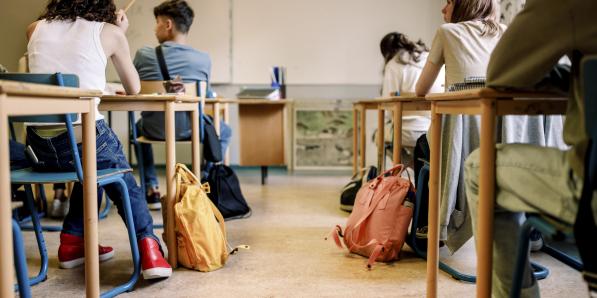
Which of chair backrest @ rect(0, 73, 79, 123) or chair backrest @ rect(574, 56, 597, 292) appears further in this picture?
chair backrest @ rect(0, 73, 79, 123)

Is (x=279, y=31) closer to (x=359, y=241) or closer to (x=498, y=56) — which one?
(x=359, y=241)

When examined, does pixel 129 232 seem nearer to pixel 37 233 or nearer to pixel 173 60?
pixel 37 233

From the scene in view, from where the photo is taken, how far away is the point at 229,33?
17.0 feet

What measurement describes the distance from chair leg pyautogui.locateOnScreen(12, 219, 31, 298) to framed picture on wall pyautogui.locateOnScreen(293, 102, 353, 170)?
395cm

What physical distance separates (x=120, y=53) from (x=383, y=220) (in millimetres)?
1249

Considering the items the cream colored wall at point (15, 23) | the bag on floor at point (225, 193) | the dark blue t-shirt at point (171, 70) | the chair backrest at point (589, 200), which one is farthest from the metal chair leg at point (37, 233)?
the cream colored wall at point (15, 23)

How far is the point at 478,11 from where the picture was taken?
2.16 metres

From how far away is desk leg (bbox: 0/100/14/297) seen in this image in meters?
1.00

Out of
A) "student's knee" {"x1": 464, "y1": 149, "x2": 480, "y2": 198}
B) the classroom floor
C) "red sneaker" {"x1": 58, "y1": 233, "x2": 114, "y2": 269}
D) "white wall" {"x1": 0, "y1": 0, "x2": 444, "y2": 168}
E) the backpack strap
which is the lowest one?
the classroom floor

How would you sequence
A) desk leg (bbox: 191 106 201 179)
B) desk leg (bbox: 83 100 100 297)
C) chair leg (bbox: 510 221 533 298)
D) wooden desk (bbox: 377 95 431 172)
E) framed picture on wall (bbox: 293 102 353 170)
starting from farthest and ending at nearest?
framed picture on wall (bbox: 293 102 353 170) < desk leg (bbox: 191 106 201 179) < wooden desk (bbox: 377 95 431 172) < desk leg (bbox: 83 100 100 297) < chair leg (bbox: 510 221 533 298)

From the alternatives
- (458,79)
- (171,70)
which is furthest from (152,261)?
(171,70)

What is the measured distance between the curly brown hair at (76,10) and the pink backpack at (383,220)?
1.31 meters

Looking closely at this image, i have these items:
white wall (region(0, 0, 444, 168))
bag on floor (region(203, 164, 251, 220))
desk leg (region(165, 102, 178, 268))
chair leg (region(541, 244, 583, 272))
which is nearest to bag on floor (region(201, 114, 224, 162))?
bag on floor (region(203, 164, 251, 220))

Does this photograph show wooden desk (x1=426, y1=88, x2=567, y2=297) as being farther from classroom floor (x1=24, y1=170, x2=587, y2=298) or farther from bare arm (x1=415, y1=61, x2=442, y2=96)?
bare arm (x1=415, y1=61, x2=442, y2=96)
